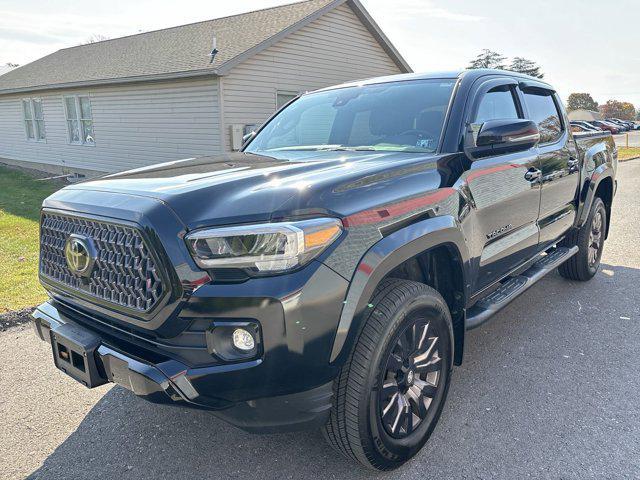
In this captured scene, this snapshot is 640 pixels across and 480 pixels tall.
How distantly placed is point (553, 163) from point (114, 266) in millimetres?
3444

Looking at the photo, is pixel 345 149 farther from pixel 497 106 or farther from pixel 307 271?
pixel 307 271

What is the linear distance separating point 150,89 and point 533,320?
1236 cm

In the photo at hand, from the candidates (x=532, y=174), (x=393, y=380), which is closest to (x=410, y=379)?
(x=393, y=380)

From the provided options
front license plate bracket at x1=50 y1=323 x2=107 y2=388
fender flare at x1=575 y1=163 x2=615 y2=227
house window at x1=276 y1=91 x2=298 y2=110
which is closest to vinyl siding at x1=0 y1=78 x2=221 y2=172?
house window at x1=276 y1=91 x2=298 y2=110

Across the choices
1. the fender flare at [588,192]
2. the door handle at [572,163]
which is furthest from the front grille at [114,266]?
the fender flare at [588,192]

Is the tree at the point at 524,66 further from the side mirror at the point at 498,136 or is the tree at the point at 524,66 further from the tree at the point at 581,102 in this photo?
the side mirror at the point at 498,136

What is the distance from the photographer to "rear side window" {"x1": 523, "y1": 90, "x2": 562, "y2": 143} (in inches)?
161

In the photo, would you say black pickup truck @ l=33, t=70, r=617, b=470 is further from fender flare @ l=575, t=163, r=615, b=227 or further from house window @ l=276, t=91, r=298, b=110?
house window @ l=276, t=91, r=298, b=110

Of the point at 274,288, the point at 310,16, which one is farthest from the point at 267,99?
the point at 274,288

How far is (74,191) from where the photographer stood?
2.52 meters

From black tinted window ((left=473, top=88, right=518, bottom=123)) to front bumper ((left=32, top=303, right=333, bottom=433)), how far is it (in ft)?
6.84

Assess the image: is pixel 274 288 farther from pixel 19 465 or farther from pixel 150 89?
pixel 150 89

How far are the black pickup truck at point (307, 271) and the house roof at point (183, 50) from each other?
9.38m

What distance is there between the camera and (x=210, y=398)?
6.51ft
